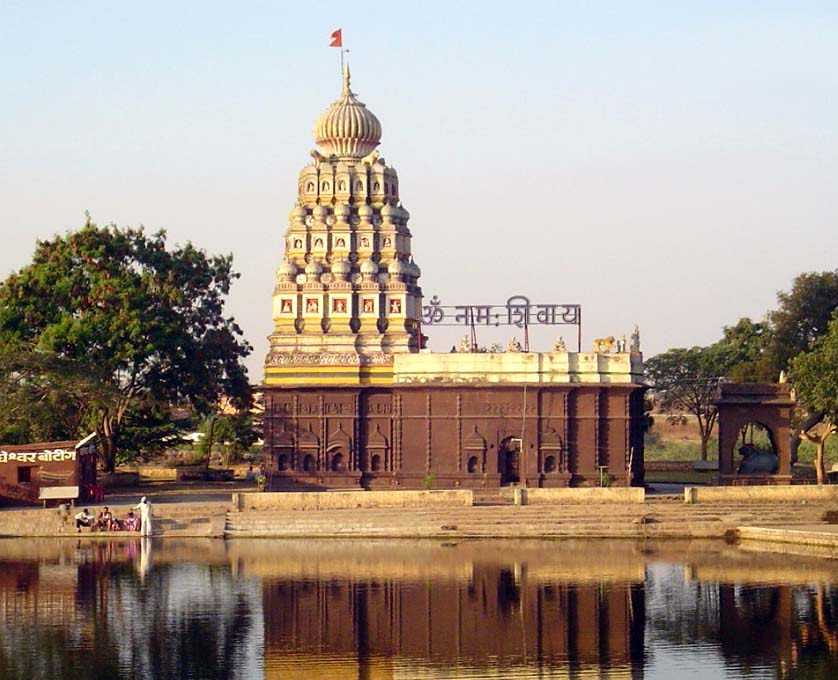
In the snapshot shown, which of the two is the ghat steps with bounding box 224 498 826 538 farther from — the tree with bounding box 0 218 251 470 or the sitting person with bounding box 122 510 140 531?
the tree with bounding box 0 218 251 470

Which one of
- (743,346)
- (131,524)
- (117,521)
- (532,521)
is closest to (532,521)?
(532,521)

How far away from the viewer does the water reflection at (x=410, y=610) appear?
44.5 meters

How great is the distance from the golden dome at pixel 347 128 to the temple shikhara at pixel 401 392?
2.50 meters

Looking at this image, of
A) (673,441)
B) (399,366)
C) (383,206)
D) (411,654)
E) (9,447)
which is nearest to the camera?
(411,654)

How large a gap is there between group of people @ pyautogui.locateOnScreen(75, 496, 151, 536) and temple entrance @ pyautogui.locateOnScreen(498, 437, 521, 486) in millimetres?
15482

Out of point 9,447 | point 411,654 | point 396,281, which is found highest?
point 396,281

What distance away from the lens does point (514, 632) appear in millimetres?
48844

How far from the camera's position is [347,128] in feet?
269

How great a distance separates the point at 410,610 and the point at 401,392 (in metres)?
25.3

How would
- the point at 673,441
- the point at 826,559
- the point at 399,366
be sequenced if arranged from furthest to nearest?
the point at 673,441 < the point at 399,366 < the point at 826,559

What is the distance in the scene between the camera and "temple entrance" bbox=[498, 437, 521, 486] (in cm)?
7600

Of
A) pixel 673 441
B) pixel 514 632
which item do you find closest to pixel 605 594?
pixel 514 632

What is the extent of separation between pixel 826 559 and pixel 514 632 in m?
15.2

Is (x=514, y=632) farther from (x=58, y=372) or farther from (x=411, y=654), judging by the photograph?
(x=58, y=372)
